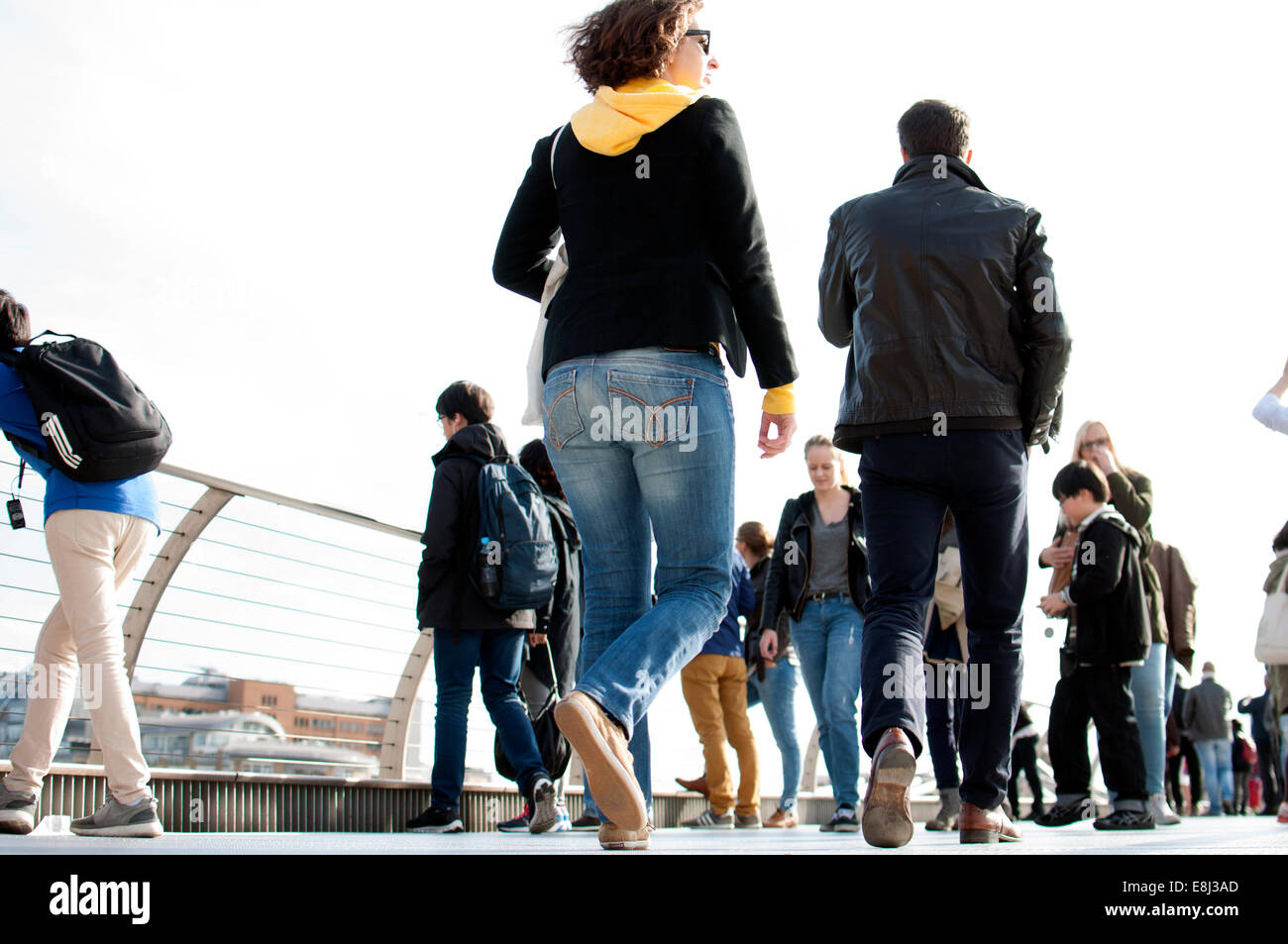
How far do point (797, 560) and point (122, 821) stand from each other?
159 inches

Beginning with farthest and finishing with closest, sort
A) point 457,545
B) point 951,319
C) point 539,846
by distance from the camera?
point 457,545
point 951,319
point 539,846

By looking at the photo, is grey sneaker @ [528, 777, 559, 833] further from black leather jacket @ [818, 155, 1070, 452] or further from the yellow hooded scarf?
the yellow hooded scarf

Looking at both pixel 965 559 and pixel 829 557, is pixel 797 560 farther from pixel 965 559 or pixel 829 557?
pixel 965 559

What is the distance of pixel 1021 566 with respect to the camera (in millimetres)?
3549

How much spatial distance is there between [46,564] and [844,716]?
4031 mm

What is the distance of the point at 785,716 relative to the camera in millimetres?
8016

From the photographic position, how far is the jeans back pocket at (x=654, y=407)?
2932 mm

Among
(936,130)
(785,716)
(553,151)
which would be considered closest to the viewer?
(553,151)

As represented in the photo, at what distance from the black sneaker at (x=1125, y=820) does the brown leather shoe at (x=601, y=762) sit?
384 cm

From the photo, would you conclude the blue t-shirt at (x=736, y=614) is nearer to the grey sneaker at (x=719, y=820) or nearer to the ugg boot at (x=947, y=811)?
the grey sneaker at (x=719, y=820)

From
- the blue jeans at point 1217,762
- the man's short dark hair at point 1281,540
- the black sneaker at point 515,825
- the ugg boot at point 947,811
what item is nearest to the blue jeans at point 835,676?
the ugg boot at point 947,811

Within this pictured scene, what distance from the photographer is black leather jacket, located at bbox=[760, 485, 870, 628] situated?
6.71 meters

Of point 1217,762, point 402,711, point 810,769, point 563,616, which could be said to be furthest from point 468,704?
point 1217,762

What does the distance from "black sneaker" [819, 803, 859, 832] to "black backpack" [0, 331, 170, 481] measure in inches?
161
